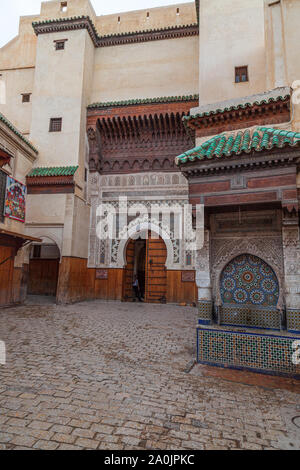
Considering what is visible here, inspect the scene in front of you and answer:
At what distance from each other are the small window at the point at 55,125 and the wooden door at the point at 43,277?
5.64m

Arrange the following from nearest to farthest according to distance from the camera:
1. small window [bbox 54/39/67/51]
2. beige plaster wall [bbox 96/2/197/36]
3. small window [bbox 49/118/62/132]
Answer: small window [bbox 49/118/62/132] < small window [bbox 54/39/67/51] < beige plaster wall [bbox 96/2/197/36]

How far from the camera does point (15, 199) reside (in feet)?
28.7

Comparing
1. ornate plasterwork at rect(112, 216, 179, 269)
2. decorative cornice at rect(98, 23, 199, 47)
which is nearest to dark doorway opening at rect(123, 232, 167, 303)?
ornate plasterwork at rect(112, 216, 179, 269)

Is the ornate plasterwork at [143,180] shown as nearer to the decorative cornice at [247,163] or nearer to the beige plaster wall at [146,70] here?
the beige plaster wall at [146,70]

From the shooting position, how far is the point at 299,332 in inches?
136

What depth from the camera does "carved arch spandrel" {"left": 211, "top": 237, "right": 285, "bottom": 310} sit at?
3814 mm

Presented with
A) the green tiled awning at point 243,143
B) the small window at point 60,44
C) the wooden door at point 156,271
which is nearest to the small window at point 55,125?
the small window at point 60,44

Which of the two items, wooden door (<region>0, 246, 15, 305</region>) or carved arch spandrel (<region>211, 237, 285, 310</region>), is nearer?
carved arch spandrel (<region>211, 237, 285, 310</region>)

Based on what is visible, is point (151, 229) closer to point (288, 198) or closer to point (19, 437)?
point (288, 198)

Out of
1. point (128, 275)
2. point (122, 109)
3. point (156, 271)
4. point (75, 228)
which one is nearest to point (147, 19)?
point (122, 109)

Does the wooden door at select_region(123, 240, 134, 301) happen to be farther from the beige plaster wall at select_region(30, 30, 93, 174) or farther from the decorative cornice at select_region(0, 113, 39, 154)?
the decorative cornice at select_region(0, 113, 39, 154)

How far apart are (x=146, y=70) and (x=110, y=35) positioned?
2.21 metres

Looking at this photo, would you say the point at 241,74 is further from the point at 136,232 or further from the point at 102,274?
the point at 102,274

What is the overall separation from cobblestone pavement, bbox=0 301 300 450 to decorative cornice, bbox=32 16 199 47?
448 inches
